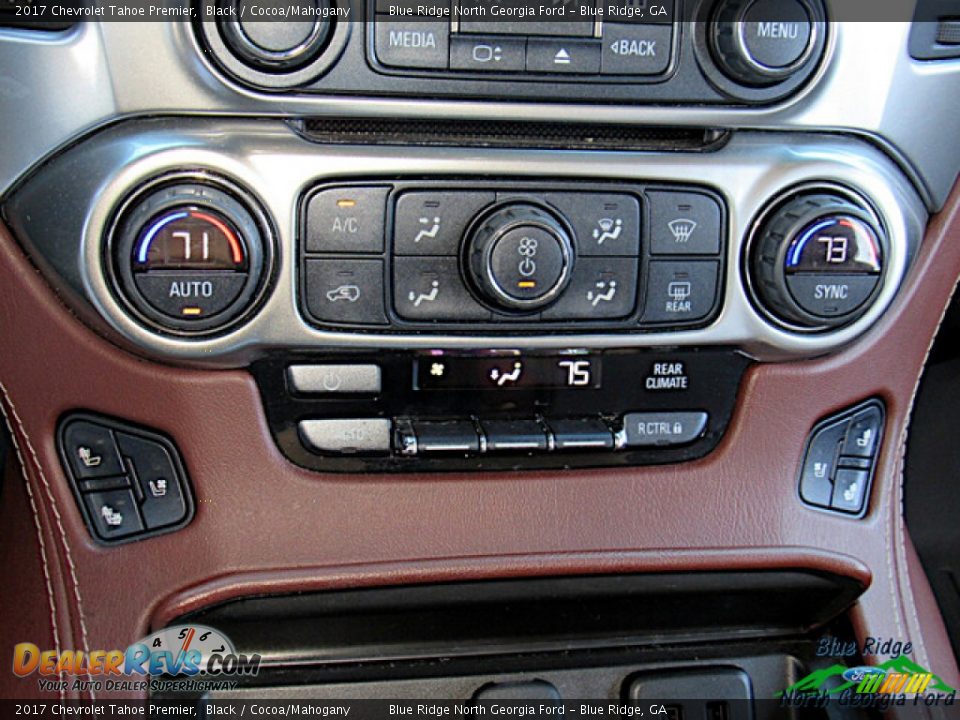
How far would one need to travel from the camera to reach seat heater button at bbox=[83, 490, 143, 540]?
785 millimetres

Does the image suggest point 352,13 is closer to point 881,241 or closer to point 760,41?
point 760,41

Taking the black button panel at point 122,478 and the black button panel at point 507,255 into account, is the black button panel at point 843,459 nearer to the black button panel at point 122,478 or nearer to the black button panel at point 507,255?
the black button panel at point 507,255

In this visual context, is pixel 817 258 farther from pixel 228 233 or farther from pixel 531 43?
pixel 228 233

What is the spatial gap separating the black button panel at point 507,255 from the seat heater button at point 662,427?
9 cm

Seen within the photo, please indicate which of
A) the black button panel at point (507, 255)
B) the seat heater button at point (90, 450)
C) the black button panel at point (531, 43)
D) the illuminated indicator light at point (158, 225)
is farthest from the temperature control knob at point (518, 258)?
the seat heater button at point (90, 450)

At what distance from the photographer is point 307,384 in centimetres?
79

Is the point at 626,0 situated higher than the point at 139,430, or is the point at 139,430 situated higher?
the point at 626,0

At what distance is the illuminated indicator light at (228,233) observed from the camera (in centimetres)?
71

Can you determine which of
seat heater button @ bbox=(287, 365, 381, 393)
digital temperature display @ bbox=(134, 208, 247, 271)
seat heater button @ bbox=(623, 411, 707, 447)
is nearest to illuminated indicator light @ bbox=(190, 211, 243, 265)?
digital temperature display @ bbox=(134, 208, 247, 271)

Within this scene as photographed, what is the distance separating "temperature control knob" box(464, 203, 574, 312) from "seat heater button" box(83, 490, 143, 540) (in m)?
0.33

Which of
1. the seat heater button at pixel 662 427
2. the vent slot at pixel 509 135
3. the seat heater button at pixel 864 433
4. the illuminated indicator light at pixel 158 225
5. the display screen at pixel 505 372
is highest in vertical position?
the vent slot at pixel 509 135

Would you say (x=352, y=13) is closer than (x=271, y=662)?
Yes

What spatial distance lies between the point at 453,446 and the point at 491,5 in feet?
1.13

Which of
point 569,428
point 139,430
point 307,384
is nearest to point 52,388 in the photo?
point 139,430
